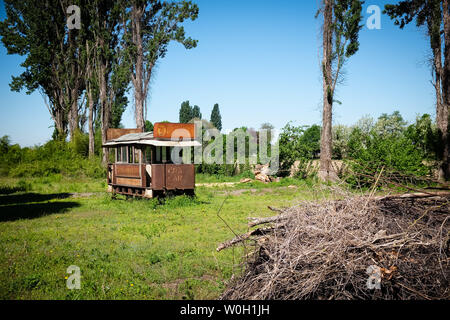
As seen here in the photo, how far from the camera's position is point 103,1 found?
2567cm

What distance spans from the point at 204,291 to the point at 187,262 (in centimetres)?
122

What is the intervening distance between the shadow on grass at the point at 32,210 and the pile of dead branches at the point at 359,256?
969 cm

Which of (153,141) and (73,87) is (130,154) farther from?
(73,87)

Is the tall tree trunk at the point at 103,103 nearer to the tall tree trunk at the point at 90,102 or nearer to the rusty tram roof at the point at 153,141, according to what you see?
the tall tree trunk at the point at 90,102

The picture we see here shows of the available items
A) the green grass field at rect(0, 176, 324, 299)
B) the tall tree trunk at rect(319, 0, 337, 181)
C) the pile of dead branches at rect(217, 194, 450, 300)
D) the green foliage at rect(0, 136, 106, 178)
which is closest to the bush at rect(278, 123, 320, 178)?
the tall tree trunk at rect(319, 0, 337, 181)

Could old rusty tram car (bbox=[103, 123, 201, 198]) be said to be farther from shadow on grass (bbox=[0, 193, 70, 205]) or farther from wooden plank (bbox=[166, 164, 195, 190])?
shadow on grass (bbox=[0, 193, 70, 205])

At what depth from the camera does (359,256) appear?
2770 mm

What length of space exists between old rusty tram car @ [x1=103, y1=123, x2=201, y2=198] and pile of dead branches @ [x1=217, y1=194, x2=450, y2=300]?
9.05 meters

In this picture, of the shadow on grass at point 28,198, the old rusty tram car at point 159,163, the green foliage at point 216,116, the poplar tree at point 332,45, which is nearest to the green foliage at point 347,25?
the poplar tree at point 332,45

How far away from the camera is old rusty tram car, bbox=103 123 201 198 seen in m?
12.0

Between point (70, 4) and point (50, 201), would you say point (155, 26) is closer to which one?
point (70, 4)

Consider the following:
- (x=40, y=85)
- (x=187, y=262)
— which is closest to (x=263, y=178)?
(x=187, y=262)
